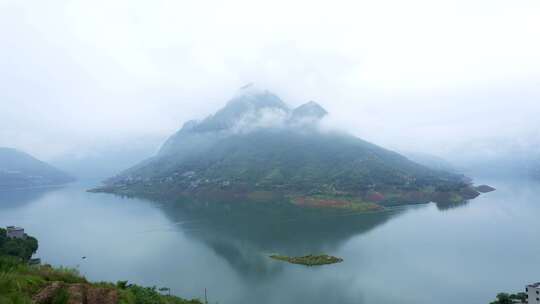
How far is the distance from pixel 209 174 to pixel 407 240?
79734 millimetres

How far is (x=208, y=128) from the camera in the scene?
185625mm

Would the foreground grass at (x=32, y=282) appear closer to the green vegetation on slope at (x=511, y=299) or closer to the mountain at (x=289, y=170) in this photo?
the green vegetation on slope at (x=511, y=299)

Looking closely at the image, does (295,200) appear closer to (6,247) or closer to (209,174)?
(209,174)

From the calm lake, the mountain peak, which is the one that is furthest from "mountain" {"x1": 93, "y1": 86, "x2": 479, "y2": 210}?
the calm lake

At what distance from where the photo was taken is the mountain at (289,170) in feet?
270

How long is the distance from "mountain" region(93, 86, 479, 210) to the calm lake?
16.1 metres

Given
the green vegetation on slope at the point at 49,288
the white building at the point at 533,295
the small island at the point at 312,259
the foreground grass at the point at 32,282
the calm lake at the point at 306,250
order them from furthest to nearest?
1. the small island at the point at 312,259
2. the calm lake at the point at 306,250
3. the white building at the point at 533,295
4. the green vegetation on slope at the point at 49,288
5. the foreground grass at the point at 32,282

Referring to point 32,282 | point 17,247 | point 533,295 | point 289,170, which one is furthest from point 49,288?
point 289,170

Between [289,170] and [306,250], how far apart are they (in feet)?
232

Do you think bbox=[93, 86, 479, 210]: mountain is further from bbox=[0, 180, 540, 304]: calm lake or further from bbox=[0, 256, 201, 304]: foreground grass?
bbox=[0, 256, 201, 304]: foreground grass

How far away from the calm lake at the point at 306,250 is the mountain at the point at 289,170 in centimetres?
1606

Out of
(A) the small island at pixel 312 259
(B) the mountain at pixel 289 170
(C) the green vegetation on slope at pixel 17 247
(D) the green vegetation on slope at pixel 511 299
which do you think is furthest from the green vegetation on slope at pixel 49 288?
(B) the mountain at pixel 289 170

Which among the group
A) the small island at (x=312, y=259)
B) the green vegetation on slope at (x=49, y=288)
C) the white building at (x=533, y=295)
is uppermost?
the green vegetation on slope at (x=49, y=288)

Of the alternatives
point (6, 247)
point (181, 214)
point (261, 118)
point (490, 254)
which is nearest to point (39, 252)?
point (6, 247)
